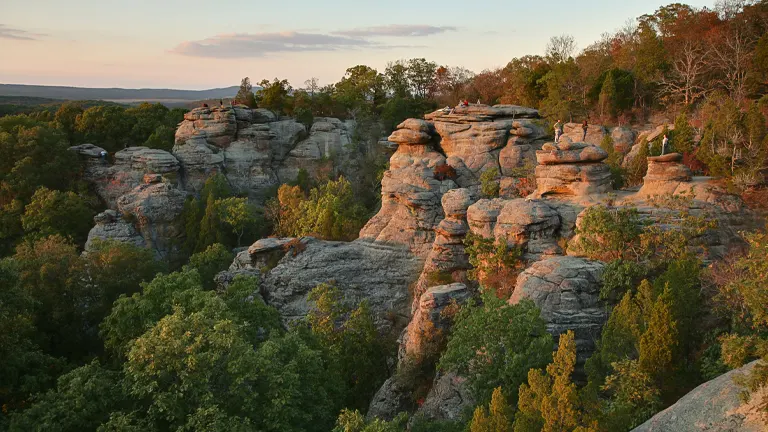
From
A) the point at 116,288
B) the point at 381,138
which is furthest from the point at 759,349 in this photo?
the point at 381,138

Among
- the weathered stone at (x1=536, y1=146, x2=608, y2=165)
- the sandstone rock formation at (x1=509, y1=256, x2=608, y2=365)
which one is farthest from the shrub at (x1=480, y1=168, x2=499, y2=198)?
the sandstone rock formation at (x1=509, y1=256, x2=608, y2=365)

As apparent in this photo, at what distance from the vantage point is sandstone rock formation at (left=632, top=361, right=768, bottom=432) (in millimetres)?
12148

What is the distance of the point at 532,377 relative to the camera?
13625mm

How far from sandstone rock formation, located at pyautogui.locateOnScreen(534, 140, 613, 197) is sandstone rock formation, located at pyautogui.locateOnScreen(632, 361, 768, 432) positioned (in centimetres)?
1554

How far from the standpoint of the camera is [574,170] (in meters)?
28.4

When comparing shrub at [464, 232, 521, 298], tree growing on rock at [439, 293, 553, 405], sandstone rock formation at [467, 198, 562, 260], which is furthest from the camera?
sandstone rock formation at [467, 198, 562, 260]

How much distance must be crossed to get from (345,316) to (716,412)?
19478mm

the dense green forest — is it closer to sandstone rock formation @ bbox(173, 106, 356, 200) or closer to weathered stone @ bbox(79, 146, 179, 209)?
weathered stone @ bbox(79, 146, 179, 209)

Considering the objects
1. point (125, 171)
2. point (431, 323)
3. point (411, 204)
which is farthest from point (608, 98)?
point (125, 171)

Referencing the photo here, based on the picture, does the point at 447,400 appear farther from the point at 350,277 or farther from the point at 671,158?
the point at 671,158

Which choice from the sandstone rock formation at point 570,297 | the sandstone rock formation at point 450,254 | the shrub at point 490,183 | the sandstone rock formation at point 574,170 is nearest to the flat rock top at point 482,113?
the shrub at point 490,183

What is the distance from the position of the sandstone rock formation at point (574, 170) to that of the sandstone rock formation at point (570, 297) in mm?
6897

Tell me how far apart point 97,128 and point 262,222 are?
62.7 feet

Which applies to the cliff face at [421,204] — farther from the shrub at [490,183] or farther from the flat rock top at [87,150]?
the shrub at [490,183]
